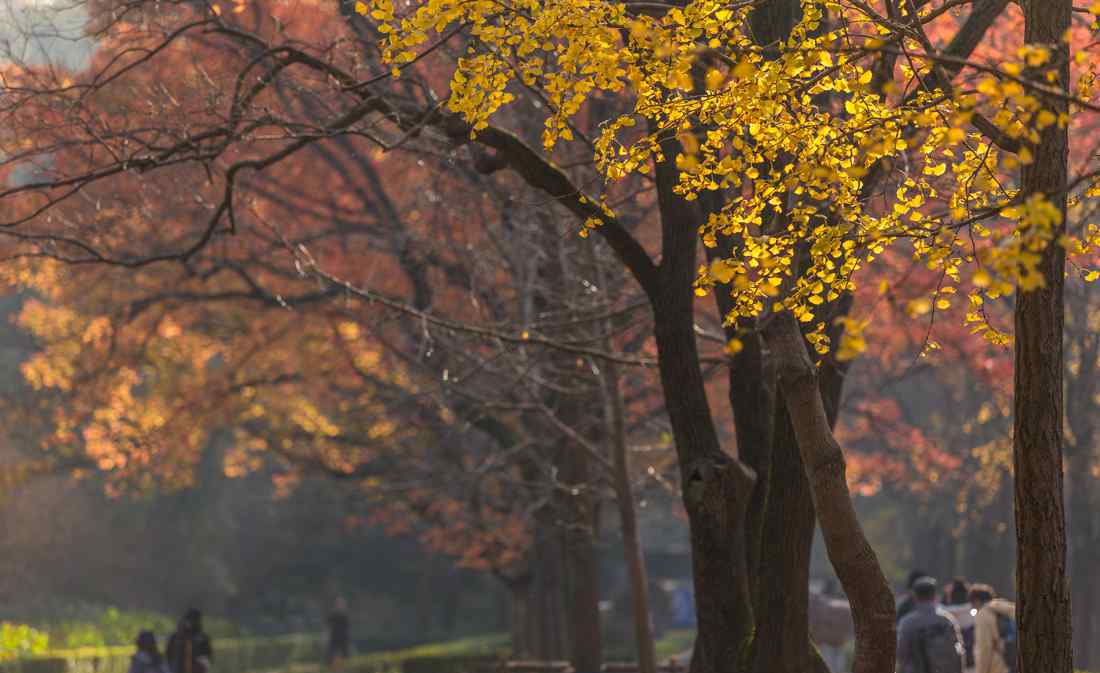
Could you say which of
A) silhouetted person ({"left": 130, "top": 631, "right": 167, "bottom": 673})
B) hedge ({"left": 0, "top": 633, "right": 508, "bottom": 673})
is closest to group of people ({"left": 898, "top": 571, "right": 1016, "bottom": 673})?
silhouetted person ({"left": 130, "top": 631, "right": 167, "bottom": 673})

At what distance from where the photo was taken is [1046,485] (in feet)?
27.1

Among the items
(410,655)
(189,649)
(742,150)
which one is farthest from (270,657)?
(742,150)

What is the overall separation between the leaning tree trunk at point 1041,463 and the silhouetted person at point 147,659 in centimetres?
1158

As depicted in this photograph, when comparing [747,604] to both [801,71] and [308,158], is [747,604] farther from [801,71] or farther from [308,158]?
[308,158]

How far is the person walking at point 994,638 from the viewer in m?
14.2

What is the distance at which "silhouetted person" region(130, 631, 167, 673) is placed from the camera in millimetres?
17516

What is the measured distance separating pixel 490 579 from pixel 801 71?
41029 mm

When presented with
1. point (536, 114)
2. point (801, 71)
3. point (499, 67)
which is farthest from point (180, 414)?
point (801, 71)

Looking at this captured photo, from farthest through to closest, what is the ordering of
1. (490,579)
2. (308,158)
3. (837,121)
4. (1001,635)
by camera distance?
(490,579)
(308,158)
(1001,635)
(837,121)

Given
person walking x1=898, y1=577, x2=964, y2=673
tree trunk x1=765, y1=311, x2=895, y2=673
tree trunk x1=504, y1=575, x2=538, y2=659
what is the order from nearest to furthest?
tree trunk x1=765, y1=311, x2=895, y2=673 < person walking x1=898, y1=577, x2=964, y2=673 < tree trunk x1=504, y1=575, x2=538, y2=659

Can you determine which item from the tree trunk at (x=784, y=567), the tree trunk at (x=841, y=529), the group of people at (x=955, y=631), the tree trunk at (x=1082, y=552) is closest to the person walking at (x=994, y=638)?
the group of people at (x=955, y=631)

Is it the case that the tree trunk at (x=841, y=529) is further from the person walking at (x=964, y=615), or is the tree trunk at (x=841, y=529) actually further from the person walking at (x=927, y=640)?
the person walking at (x=964, y=615)

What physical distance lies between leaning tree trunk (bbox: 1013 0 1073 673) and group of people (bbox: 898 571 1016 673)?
3.67 metres

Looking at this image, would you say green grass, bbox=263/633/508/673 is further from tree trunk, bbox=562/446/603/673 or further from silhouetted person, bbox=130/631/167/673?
silhouetted person, bbox=130/631/167/673
